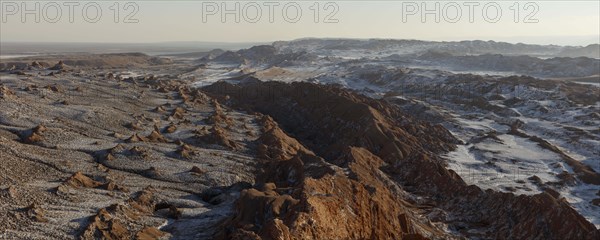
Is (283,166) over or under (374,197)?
over

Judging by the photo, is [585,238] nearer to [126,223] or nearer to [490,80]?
[126,223]

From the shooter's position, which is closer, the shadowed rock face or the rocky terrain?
the shadowed rock face

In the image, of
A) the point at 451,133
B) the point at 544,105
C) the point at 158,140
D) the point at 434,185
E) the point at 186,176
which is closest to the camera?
the point at 186,176

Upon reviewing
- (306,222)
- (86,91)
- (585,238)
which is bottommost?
(585,238)

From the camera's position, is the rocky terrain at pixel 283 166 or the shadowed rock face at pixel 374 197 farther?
the rocky terrain at pixel 283 166

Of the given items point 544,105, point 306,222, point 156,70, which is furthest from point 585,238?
point 156,70
